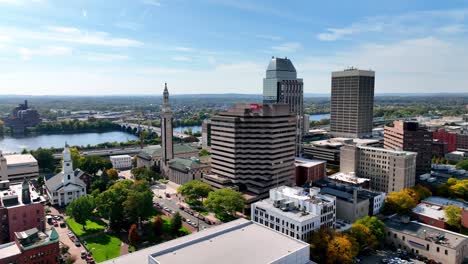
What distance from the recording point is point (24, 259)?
58.5 meters

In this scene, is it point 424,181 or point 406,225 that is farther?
point 424,181

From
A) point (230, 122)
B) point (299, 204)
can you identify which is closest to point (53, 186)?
point (230, 122)

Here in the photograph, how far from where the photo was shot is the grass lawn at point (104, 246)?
Result: 68387mm

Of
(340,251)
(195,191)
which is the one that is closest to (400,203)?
(340,251)

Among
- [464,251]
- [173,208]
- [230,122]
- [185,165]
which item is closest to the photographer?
[464,251]

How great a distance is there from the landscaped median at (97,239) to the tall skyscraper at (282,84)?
90.6 metres

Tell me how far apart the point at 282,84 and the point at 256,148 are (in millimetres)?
53288

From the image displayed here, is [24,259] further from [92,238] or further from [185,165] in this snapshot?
[185,165]

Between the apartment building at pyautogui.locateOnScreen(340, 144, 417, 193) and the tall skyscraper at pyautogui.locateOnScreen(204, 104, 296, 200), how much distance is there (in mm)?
29345

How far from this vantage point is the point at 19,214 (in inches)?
2832

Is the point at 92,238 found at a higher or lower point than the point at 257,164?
lower

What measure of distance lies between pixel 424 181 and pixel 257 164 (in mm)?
59046

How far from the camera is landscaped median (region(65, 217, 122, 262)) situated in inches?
2729

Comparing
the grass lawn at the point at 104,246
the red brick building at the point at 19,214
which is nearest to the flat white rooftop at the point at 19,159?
the red brick building at the point at 19,214
